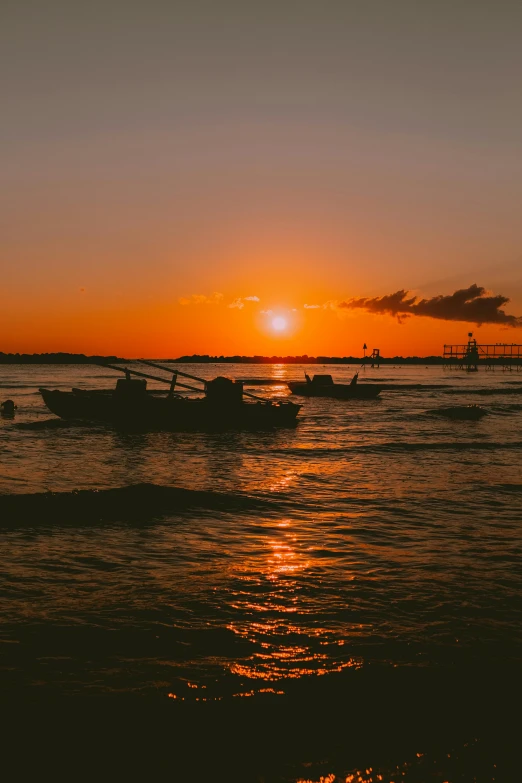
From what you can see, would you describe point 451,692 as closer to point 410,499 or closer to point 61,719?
point 61,719

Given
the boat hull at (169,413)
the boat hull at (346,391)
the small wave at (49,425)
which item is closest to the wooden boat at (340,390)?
the boat hull at (346,391)

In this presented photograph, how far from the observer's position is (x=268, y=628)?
7.74 meters

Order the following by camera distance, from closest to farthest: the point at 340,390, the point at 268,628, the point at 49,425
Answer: the point at 268,628, the point at 49,425, the point at 340,390

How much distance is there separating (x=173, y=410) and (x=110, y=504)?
20.4m

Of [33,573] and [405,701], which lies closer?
[405,701]

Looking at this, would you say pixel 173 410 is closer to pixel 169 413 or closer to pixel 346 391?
pixel 169 413

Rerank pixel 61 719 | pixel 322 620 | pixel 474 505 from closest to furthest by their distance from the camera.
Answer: pixel 61 719
pixel 322 620
pixel 474 505

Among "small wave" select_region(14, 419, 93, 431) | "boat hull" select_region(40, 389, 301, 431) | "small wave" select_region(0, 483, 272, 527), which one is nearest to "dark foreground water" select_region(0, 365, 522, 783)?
"small wave" select_region(0, 483, 272, 527)

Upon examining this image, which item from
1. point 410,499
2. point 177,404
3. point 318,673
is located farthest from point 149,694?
point 177,404

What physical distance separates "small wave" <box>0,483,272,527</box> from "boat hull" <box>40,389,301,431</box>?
1816 cm

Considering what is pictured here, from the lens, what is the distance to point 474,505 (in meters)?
15.7

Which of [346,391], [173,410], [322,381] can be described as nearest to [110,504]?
[173,410]

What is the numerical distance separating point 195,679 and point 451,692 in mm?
2665

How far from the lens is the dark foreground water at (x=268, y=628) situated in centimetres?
531
